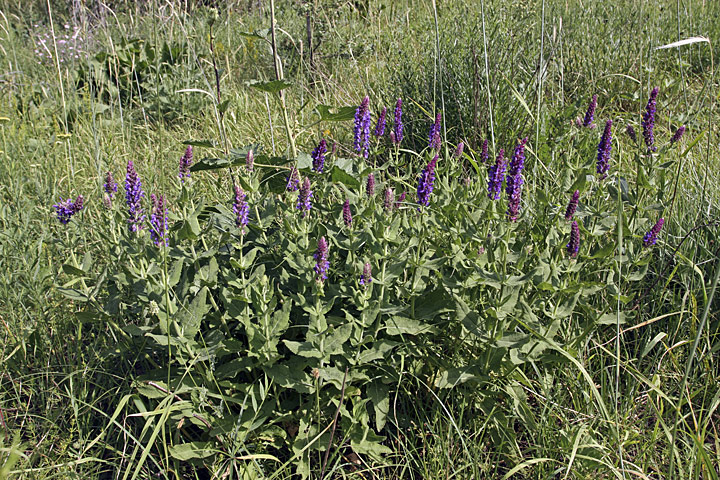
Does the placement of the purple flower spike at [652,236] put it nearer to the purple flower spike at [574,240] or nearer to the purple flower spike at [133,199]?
the purple flower spike at [574,240]

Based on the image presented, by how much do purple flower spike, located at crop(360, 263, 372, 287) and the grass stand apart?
454 mm

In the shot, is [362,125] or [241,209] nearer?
[241,209]

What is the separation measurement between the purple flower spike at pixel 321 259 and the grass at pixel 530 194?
1.63 feet

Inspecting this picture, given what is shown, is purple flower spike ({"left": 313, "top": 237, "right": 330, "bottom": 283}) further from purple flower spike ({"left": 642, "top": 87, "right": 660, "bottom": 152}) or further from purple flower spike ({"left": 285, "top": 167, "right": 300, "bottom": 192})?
purple flower spike ({"left": 642, "top": 87, "right": 660, "bottom": 152})

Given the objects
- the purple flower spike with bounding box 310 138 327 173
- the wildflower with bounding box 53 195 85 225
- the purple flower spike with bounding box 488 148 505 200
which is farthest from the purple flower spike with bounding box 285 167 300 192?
the wildflower with bounding box 53 195 85 225

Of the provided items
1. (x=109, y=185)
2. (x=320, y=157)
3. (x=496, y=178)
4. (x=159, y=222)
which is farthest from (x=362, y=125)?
(x=109, y=185)

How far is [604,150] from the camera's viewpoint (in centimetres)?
214

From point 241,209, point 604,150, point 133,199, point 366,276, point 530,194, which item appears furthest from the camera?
point 530,194

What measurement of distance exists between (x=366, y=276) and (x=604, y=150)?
106 cm

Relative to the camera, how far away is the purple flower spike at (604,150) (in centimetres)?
212

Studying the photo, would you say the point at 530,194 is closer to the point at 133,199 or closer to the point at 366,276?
the point at 366,276

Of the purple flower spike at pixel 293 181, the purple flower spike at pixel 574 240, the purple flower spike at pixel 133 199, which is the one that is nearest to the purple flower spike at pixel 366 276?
the purple flower spike at pixel 293 181

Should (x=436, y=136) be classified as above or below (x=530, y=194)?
above

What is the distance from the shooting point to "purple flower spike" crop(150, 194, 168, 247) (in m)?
1.88
